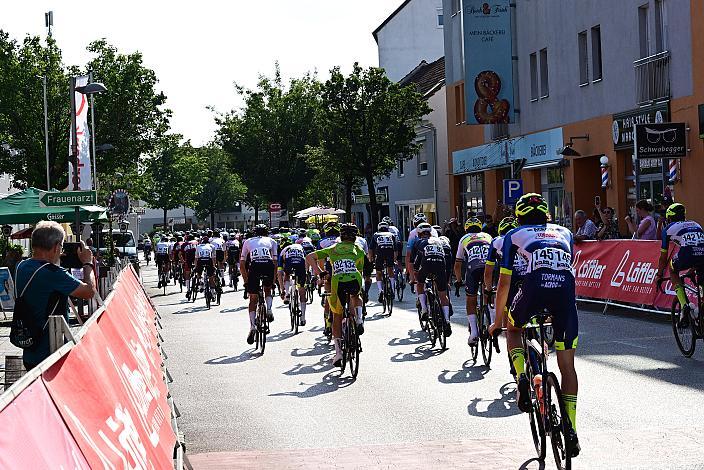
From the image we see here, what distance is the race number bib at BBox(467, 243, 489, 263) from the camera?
14.2 meters

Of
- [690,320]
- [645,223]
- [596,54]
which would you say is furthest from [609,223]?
[690,320]

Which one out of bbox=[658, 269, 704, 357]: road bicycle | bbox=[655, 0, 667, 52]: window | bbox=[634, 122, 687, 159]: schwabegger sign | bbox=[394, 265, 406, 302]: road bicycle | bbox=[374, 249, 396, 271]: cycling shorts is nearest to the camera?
bbox=[658, 269, 704, 357]: road bicycle

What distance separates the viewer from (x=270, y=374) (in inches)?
546

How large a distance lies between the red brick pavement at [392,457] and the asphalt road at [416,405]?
0.6 inches

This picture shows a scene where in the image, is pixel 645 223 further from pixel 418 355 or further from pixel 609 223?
pixel 418 355

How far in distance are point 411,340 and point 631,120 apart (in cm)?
1371

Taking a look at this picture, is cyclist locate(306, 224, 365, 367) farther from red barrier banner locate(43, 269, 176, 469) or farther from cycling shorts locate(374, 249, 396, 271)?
cycling shorts locate(374, 249, 396, 271)

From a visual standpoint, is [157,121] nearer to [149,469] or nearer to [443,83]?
[443,83]

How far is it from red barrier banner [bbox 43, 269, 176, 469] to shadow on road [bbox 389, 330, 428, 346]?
884 cm

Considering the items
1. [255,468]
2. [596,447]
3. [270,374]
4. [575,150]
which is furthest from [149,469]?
[575,150]

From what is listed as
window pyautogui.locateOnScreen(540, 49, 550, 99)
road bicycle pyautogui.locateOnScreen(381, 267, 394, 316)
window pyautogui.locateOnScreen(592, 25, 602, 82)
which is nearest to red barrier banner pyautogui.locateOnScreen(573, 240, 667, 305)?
road bicycle pyautogui.locateOnScreen(381, 267, 394, 316)

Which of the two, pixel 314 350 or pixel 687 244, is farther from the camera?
pixel 314 350

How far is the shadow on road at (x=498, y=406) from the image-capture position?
10.2m

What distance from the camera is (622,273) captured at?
64.5 ft
